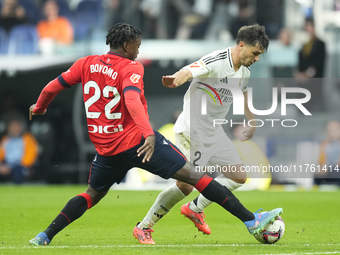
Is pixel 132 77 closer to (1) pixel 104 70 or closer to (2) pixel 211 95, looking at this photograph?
(1) pixel 104 70

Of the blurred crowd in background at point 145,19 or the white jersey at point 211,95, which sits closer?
the white jersey at point 211,95

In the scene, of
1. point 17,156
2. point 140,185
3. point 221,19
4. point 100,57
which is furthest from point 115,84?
point 221,19

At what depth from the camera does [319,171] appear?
13.5 m

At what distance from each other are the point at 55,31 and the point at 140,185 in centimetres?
513

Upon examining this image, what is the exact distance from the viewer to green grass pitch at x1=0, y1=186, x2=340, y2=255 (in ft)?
15.8

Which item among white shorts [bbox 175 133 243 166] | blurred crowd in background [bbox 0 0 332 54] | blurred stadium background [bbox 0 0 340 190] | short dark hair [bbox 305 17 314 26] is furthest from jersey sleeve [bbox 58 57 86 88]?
short dark hair [bbox 305 17 314 26]

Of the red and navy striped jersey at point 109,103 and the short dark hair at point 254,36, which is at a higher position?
the short dark hair at point 254,36

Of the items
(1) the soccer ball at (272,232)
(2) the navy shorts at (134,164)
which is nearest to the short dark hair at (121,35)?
(2) the navy shorts at (134,164)

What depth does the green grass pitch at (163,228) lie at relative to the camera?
483 centimetres

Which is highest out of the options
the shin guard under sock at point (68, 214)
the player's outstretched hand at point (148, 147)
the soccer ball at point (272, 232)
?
the player's outstretched hand at point (148, 147)

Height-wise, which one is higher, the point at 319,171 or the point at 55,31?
the point at 55,31

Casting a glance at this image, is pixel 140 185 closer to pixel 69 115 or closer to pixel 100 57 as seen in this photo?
pixel 69 115

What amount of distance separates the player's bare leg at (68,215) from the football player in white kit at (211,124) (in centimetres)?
70

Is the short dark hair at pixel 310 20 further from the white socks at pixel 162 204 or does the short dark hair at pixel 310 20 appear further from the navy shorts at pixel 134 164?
the navy shorts at pixel 134 164
